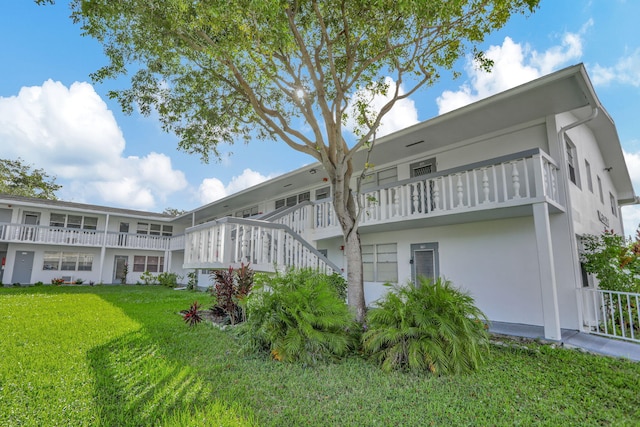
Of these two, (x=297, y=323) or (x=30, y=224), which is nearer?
(x=297, y=323)

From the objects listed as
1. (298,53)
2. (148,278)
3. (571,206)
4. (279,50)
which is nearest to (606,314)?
(571,206)

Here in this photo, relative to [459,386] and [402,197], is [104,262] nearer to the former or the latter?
[402,197]

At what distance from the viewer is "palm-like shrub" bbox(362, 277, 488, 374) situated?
4379mm

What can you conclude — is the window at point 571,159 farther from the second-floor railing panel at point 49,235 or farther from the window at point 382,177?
the second-floor railing panel at point 49,235

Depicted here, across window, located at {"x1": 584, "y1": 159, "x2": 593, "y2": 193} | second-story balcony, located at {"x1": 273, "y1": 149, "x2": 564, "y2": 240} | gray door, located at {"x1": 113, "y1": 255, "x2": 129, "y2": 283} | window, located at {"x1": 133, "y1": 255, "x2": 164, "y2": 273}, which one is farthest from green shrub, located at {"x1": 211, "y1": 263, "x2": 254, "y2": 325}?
window, located at {"x1": 133, "y1": 255, "x2": 164, "y2": 273}

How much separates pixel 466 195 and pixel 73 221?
946 inches

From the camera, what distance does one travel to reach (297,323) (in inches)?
198

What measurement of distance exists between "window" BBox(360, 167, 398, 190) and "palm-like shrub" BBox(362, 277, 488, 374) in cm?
618

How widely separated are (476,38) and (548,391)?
6239 mm

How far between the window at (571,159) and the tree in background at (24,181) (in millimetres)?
39199

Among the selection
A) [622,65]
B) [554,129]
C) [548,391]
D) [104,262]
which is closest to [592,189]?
[554,129]

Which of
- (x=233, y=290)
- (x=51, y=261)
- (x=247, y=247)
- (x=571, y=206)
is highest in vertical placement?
(x=571, y=206)

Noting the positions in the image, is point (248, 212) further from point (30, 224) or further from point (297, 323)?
point (297, 323)

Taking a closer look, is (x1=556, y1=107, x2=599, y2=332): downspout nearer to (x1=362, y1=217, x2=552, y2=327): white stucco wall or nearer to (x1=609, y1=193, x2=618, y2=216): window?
(x1=362, y1=217, x2=552, y2=327): white stucco wall
